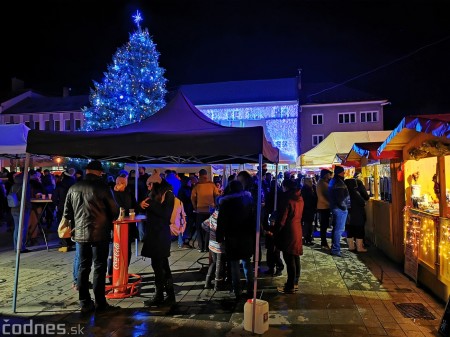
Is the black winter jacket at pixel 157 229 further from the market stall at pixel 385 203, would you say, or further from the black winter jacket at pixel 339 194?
the market stall at pixel 385 203

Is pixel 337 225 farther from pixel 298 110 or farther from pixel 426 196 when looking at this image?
pixel 298 110

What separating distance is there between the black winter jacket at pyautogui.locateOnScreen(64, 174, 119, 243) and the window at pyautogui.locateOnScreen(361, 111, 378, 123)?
36.1 m

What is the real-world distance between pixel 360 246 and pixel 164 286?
18.0 ft

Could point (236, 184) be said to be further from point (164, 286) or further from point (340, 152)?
point (340, 152)

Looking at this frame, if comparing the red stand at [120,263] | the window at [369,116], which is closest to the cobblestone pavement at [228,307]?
the red stand at [120,263]

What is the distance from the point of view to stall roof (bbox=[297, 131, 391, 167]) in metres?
15.4

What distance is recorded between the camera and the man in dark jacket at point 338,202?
26.6 feet

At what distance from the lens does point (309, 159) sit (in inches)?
627

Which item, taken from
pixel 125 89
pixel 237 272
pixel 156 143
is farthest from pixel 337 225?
pixel 125 89

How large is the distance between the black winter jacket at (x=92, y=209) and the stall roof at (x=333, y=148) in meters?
11.6

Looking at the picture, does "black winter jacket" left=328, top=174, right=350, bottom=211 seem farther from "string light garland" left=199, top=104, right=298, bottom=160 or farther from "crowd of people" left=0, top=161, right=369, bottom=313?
"string light garland" left=199, top=104, right=298, bottom=160

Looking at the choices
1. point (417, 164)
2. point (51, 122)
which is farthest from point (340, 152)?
point (51, 122)

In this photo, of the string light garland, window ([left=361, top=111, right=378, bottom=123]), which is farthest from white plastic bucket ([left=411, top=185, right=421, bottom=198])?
window ([left=361, top=111, right=378, bottom=123])

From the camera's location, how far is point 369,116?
120 feet
